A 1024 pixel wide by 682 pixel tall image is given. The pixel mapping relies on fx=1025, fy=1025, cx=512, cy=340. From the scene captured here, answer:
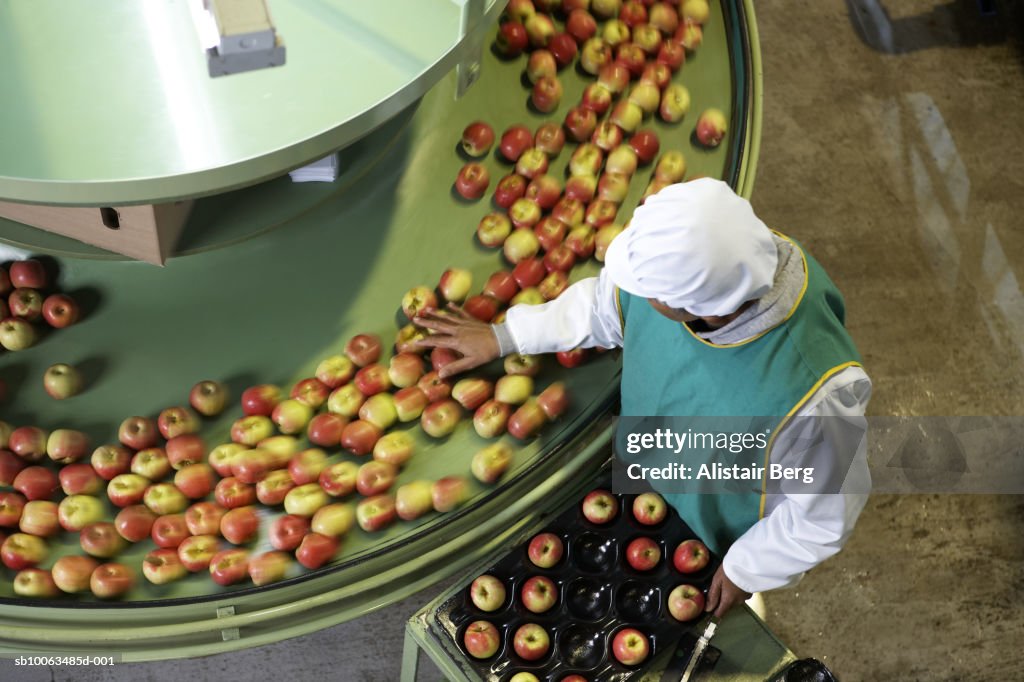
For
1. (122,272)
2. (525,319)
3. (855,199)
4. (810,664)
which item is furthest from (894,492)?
(122,272)

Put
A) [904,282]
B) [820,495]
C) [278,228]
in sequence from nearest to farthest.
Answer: [820,495], [278,228], [904,282]

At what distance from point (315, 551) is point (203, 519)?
0.30m

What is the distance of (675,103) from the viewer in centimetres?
307

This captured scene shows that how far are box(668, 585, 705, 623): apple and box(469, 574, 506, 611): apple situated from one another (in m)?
0.41

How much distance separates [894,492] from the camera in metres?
3.77

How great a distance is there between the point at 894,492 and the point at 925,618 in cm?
45

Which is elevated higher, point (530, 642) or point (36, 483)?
point (36, 483)

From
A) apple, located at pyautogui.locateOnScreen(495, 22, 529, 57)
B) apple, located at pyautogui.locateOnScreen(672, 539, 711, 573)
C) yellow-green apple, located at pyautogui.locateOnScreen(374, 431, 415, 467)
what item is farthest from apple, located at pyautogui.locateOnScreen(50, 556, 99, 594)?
apple, located at pyautogui.locateOnScreen(495, 22, 529, 57)

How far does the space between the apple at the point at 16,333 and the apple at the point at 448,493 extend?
1.13m

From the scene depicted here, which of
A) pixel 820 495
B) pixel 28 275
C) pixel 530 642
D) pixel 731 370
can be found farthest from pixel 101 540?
pixel 820 495

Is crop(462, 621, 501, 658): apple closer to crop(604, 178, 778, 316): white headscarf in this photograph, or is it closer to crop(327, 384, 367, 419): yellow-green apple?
crop(327, 384, 367, 419): yellow-green apple

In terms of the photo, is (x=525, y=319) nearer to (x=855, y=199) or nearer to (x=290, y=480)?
(x=290, y=480)

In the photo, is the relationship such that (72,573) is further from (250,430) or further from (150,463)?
(250,430)

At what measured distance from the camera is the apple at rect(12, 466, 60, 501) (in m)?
2.51
